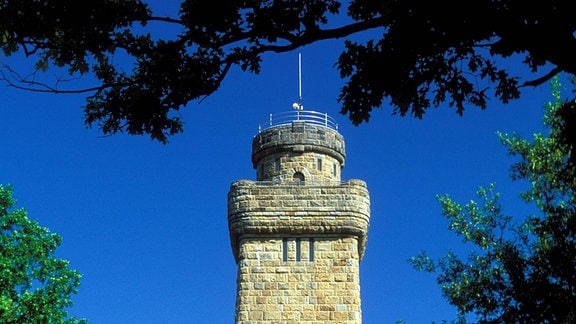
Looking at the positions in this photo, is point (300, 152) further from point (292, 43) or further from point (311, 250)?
point (292, 43)

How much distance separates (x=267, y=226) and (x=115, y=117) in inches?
840

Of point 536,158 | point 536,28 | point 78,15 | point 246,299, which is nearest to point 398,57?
point 536,28

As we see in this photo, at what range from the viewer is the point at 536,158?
2400 cm

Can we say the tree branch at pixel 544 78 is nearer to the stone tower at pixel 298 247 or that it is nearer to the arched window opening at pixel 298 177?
the stone tower at pixel 298 247

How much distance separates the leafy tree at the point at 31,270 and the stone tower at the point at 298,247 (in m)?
→ 6.20

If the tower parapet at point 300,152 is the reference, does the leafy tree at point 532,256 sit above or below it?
below

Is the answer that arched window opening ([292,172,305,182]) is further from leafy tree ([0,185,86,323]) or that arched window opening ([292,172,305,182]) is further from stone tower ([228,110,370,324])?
leafy tree ([0,185,86,323])

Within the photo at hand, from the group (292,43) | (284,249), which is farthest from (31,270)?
(292,43)

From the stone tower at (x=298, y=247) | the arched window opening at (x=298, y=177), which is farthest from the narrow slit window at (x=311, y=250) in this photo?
the arched window opening at (x=298, y=177)

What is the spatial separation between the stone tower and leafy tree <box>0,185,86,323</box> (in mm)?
6199

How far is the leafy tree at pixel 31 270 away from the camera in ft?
96.8

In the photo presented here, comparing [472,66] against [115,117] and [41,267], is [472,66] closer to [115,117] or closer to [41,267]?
[115,117]

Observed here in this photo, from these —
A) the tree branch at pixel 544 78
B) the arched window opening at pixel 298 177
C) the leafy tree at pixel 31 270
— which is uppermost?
the arched window opening at pixel 298 177

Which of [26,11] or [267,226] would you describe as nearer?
[26,11]
